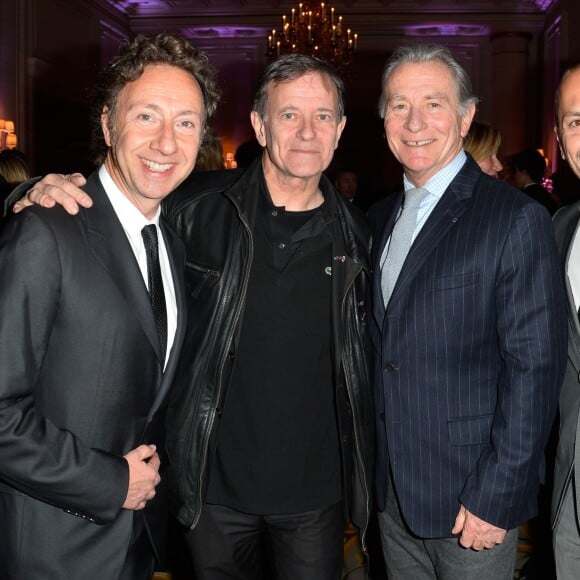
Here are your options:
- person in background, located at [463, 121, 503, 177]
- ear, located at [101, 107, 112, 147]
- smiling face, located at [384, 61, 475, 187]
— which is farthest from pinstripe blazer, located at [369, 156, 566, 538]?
person in background, located at [463, 121, 503, 177]

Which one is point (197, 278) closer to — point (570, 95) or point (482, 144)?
point (570, 95)

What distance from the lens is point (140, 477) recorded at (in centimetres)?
165

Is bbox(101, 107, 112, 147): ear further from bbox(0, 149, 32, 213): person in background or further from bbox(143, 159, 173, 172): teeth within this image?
bbox(0, 149, 32, 213): person in background

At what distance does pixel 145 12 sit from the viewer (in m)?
12.5

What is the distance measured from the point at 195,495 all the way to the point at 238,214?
35.0 inches

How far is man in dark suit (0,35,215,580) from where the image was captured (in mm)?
1468

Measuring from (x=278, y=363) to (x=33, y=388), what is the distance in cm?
82

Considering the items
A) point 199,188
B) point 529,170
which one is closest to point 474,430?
point 199,188

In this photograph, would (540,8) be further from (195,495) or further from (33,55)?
(195,495)

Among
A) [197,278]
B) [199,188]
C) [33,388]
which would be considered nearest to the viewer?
[33,388]

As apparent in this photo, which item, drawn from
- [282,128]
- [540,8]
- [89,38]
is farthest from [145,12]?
[282,128]

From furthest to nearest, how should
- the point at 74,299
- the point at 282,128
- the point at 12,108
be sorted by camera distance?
the point at 12,108, the point at 282,128, the point at 74,299

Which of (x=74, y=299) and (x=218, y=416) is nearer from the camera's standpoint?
(x=74, y=299)

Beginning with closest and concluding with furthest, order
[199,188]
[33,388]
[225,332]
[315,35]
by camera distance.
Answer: [33,388] → [225,332] → [199,188] → [315,35]
